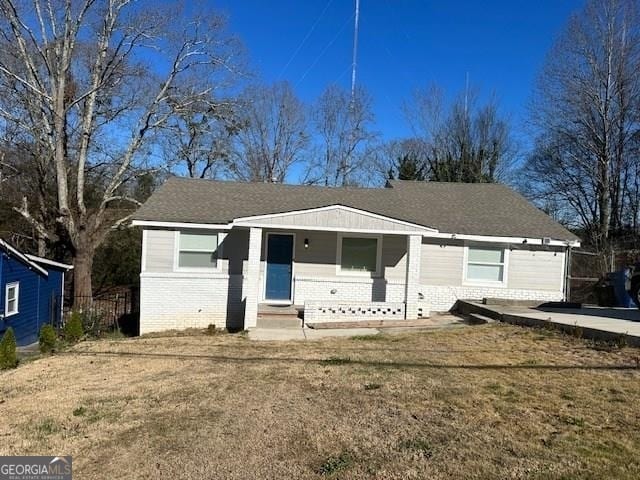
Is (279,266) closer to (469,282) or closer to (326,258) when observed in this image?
(326,258)

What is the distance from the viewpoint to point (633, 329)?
29.0 feet

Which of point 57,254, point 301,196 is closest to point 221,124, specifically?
point 57,254

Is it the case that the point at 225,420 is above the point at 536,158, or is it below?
below

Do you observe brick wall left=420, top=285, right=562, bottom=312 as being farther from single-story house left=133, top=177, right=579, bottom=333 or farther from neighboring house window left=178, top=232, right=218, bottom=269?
neighboring house window left=178, top=232, right=218, bottom=269

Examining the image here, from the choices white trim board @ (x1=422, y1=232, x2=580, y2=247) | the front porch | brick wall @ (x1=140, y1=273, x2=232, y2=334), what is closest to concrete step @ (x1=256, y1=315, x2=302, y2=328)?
the front porch

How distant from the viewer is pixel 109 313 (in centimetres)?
1739

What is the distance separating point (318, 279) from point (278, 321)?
2.17 meters

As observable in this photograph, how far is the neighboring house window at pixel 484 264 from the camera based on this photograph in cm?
1491

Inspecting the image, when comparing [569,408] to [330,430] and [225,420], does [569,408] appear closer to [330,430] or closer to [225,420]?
[330,430]

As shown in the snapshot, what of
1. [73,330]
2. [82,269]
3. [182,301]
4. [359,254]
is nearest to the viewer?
[73,330]

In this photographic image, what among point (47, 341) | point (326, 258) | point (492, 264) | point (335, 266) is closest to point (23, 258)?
point (47, 341)

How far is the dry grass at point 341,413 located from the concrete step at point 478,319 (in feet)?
10.2

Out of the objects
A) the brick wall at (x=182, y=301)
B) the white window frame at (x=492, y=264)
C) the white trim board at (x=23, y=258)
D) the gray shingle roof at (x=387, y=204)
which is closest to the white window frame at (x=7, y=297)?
the white trim board at (x=23, y=258)

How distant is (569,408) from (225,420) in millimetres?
3675
